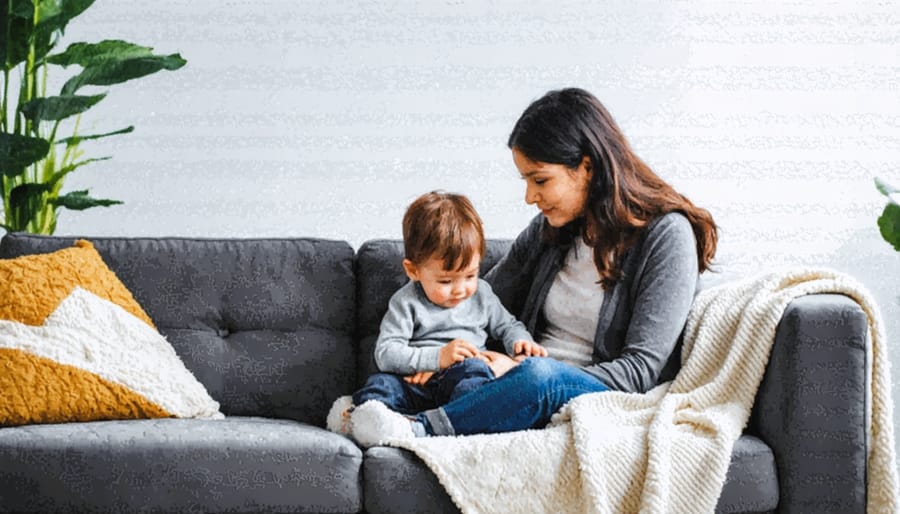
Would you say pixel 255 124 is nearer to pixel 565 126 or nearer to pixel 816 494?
pixel 565 126

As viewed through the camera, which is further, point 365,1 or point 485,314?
point 365,1

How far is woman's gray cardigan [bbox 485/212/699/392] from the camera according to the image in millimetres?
2451

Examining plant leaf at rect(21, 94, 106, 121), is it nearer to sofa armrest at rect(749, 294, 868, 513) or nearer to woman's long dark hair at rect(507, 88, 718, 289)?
woman's long dark hair at rect(507, 88, 718, 289)

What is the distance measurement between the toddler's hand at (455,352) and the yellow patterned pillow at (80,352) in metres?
0.51

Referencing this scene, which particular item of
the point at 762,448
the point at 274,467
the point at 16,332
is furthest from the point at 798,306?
the point at 16,332

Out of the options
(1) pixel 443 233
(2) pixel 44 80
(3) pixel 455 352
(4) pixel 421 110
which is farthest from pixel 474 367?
(2) pixel 44 80

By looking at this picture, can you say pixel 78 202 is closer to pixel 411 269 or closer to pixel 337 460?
pixel 411 269

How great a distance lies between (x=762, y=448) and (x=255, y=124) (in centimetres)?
176

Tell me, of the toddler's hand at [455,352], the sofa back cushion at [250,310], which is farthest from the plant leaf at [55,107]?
the toddler's hand at [455,352]

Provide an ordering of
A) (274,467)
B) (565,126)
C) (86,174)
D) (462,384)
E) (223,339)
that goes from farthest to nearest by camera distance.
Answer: (86,174)
(223,339)
(565,126)
(462,384)
(274,467)

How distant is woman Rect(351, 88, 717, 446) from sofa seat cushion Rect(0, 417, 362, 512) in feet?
0.92

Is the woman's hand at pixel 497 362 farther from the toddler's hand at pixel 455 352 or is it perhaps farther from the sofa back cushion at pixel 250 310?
the sofa back cushion at pixel 250 310

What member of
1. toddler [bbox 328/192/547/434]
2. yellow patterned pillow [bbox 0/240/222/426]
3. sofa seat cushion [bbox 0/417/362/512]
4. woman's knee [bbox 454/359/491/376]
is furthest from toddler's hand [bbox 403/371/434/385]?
yellow patterned pillow [bbox 0/240/222/426]

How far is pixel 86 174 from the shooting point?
3.41m
